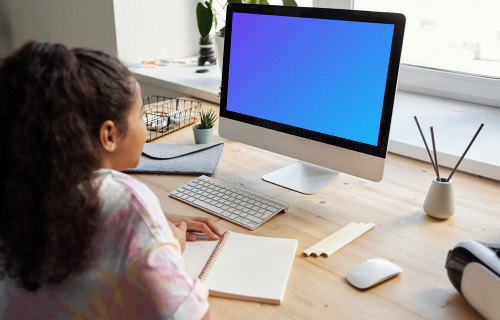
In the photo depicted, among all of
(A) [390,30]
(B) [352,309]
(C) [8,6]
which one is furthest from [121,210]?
(C) [8,6]

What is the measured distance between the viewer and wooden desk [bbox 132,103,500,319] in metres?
0.86

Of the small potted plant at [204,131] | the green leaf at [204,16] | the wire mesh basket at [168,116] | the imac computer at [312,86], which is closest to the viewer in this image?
the imac computer at [312,86]

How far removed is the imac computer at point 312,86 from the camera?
1133mm

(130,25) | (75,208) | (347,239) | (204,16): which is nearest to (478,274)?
(347,239)

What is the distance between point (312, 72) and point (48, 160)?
76cm

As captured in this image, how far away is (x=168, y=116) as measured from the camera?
5.74 ft

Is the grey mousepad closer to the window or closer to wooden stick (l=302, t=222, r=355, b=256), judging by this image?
wooden stick (l=302, t=222, r=355, b=256)

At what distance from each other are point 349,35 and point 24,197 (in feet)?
2.65

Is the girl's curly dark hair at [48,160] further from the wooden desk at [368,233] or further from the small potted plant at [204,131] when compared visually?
the small potted plant at [204,131]

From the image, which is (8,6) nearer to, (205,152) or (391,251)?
(205,152)

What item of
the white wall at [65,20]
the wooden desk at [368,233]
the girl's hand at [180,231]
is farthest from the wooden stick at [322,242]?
the white wall at [65,20]

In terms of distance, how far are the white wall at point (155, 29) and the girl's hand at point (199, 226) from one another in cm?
172

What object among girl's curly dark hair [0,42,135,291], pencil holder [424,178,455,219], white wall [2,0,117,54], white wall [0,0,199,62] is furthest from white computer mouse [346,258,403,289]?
white wall [0,0,199,62]

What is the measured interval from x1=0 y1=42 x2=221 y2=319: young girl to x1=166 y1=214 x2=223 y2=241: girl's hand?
0.31 meters
